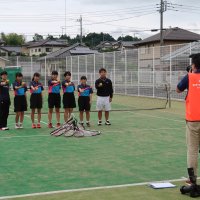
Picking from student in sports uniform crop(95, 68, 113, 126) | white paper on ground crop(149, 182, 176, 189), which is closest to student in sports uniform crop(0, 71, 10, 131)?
student in sports uniform crop(95, 68, 113, 126)

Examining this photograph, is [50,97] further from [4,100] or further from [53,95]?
[4,100]

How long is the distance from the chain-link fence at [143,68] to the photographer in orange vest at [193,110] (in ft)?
52.5

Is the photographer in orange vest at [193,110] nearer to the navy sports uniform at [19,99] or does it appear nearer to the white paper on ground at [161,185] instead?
the white paper on ground at [161,185]

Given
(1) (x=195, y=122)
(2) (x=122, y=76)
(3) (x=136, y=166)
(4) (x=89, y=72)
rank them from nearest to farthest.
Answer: (1) (x=195, y=122), (3) (x=136, y=166), (2) (x=122, y=76), (4) (x=89, y=72)

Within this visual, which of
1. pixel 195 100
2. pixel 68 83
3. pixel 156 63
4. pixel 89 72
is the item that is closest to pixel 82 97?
pixel 68 83

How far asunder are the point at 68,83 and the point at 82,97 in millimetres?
616

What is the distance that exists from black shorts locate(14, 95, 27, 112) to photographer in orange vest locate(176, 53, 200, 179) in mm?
7604

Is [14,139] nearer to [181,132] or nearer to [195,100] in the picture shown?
[181,132]

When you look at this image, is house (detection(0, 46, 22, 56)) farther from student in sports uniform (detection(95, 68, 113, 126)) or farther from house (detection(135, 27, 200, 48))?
student in sports uniform (detection(95, 68, 113, 126))

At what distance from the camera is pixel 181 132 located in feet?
40.2

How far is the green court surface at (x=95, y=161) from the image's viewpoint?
20.9 feet

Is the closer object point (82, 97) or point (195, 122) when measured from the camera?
point (195, 122)

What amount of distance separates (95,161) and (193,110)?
268 cm

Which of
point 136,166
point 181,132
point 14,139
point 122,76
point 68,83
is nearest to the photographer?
point 136,166
